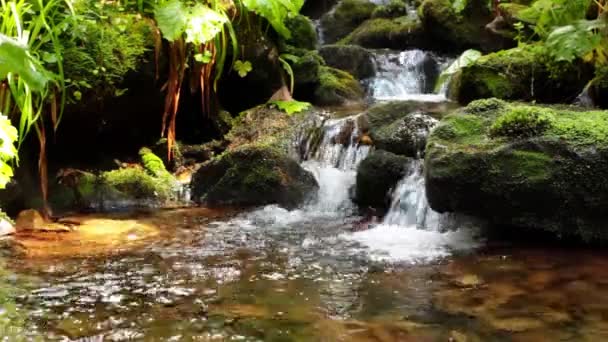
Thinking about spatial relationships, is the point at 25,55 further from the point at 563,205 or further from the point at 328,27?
the point at 328,27

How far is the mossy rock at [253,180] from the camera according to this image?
5664 millimetres

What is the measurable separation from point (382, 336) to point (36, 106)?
3.57 metres

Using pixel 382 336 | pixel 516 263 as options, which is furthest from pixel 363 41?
pixel 382 336

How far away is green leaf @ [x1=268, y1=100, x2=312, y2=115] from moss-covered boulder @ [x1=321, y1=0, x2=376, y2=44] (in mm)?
5313

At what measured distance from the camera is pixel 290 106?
22.7ft

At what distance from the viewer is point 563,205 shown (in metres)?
4.11

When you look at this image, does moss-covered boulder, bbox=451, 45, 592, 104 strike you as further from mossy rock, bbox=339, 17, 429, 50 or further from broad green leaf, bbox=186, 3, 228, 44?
mossy rock, bbox=339, 17, 429, 50

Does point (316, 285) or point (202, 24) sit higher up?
point (202, 24)

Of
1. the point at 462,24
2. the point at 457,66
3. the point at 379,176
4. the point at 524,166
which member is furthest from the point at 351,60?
the point at 524,166

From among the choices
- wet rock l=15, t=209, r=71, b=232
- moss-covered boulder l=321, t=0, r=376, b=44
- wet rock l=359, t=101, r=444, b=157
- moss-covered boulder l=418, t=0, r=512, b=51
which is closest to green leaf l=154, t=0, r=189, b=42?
wet rock l=15, t=209, r=71, b=232

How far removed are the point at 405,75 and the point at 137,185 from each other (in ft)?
16.0

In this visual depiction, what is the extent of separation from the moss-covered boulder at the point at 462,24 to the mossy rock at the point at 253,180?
15.8ft

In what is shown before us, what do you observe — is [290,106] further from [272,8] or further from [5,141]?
[5,141]

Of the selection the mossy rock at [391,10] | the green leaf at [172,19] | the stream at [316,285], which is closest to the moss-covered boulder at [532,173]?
the stream at [316,285]
